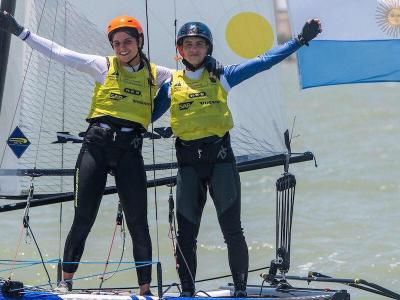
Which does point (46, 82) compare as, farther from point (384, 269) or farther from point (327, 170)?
point (327, 170)

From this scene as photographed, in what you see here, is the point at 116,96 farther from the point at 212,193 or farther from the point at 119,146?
the point at 212,193

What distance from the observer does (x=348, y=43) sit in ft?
19.3

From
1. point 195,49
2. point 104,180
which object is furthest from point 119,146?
point 195,49

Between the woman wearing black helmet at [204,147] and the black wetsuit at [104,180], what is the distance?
187 millimetres

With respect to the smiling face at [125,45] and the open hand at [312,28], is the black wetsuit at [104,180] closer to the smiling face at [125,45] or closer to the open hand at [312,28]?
the smiling face at [125,45]

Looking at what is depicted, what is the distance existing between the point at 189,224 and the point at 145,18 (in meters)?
1.37

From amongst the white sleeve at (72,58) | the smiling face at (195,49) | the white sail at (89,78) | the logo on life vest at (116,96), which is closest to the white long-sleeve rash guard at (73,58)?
the white sleeve at (72,58)

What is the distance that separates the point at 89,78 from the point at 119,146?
1045 millimetres

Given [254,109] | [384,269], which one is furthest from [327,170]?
[254,109]

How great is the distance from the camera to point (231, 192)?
515 cm

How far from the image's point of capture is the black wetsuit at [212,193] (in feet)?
16.9

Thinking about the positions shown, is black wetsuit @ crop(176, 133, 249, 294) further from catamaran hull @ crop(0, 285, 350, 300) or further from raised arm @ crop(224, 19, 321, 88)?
raised arm @ crop(224, 19, 321, 88)

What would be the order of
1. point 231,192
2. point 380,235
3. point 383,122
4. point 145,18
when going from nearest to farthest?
point 231,192 < point 145,18 < point 380,235 < point 383,122

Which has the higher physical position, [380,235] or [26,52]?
[26,52]
